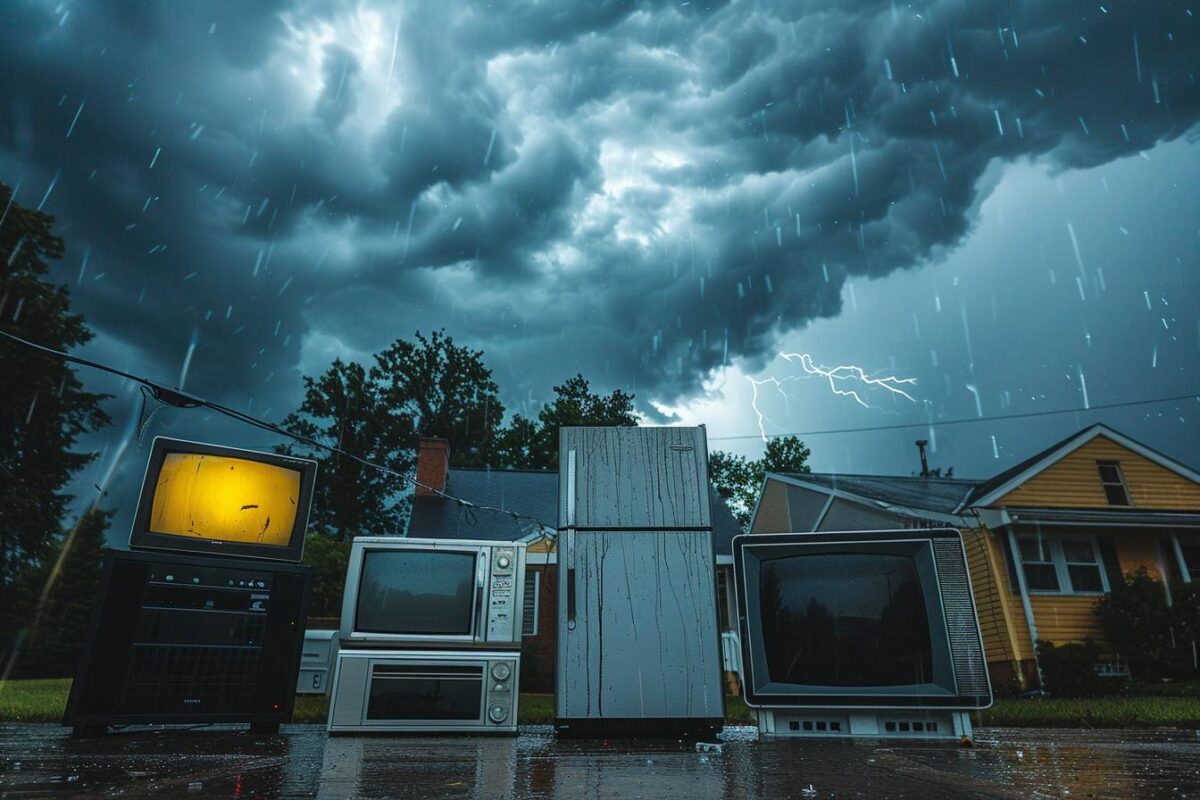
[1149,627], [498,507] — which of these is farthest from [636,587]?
[498,507]

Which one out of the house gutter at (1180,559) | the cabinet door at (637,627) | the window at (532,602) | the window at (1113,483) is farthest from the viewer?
the window at (1113,483)

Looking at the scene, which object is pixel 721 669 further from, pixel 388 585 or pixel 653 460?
pixel 388 585

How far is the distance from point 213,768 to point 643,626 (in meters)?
2.02

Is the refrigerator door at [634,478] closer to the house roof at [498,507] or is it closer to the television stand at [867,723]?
the television stand at [867,723]

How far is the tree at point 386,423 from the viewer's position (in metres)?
29.7

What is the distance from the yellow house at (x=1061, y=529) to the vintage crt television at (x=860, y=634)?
899 centimetres

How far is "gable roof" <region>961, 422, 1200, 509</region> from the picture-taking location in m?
12.7

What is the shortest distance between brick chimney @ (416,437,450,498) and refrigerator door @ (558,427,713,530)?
1237 cm

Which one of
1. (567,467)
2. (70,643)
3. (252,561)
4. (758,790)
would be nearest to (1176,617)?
(567,467)

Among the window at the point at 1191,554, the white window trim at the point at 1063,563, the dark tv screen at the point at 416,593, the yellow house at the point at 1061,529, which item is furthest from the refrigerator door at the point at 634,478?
the window at the point at 1191,554

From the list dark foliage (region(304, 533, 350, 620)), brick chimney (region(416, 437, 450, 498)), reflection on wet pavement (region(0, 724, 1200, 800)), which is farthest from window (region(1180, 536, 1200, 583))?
dark foliage (region(304, 533, 350, 620))

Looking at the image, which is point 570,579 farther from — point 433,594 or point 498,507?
point 498,507

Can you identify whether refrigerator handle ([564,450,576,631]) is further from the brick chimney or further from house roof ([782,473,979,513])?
the brick chimney

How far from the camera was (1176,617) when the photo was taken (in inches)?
403
